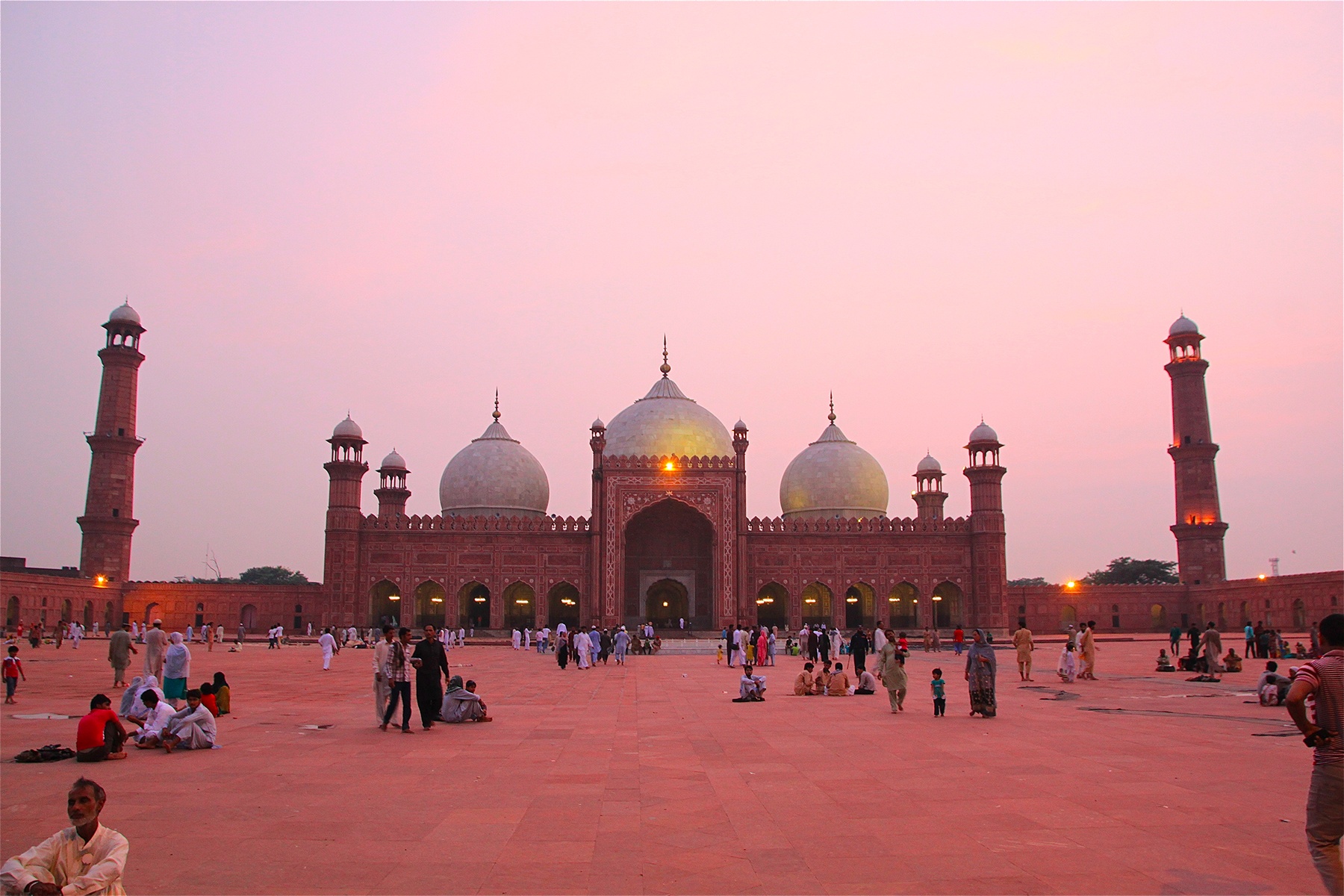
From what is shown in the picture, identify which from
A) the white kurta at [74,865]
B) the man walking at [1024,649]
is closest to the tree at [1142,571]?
the man walking at [1024,649]

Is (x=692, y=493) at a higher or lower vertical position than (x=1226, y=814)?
higher

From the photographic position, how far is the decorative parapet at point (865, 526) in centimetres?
3653

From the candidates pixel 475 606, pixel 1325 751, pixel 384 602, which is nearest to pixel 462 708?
pixel 1325 751

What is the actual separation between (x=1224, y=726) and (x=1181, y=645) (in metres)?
21.8

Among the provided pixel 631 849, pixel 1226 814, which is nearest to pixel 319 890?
pixel 631 849

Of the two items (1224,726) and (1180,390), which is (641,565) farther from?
(1224,726)

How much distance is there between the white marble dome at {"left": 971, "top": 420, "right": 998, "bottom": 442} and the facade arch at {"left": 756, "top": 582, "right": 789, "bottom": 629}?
9.34 m

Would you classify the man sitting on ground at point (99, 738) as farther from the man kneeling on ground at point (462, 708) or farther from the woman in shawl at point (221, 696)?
the man kneeling on ground at point (462, 708)

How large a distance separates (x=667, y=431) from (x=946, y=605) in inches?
495

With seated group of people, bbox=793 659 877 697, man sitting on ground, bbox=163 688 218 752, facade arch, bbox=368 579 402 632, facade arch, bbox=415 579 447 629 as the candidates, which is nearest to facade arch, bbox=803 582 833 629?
facade arch, bbox=415 579 447 629

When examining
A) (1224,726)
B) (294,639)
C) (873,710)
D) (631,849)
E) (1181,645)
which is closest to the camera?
(631,849)

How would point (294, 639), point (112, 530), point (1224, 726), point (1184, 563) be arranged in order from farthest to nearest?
point (1184, 563)
point (112, 530)
point (294, 639)
point (1224, 726)

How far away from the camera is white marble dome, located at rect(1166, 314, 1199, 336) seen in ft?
129

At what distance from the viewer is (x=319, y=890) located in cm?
419
